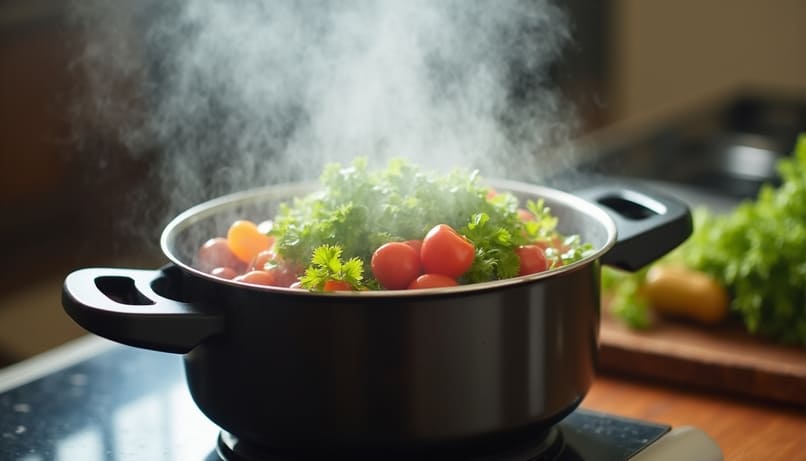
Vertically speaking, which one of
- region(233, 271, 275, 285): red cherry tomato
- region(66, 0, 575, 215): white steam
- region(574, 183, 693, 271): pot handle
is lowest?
region(574, 183, 693, 271): pot handle

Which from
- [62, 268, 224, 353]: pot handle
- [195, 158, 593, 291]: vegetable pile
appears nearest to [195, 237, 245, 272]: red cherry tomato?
[195, 158, 593, 291]: vegetable pile

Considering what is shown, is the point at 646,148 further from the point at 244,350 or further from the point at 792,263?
the point at 244,350

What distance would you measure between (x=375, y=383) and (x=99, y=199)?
227 centimetres

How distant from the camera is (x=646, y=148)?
2.23 meters

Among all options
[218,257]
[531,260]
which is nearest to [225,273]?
[218,257]

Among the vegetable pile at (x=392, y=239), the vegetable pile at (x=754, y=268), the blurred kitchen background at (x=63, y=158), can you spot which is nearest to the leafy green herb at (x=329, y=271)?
the vegetable pile at (x=392, y=239)

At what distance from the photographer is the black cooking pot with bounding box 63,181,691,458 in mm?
821

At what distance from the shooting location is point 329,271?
86 centimetres

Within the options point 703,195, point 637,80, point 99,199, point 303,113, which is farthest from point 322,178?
point 637,80

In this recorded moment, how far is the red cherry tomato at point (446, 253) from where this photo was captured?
0.88 meters

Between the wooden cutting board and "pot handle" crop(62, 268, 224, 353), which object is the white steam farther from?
"pot handle" crop(62, 268, 224, 353)

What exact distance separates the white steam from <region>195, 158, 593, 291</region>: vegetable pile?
0.29 m

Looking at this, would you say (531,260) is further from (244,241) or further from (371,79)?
(371,79)

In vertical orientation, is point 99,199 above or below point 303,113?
below
